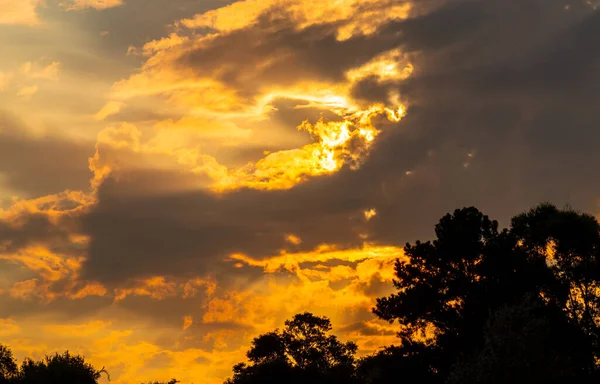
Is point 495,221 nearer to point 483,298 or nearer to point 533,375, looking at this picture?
point 483,298

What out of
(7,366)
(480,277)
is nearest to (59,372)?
(7,366)

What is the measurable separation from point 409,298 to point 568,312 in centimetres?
1829

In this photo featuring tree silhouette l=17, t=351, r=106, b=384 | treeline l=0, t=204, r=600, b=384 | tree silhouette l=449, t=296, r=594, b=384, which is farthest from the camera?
tree silhouette l=17, t=351, r=106, b=384

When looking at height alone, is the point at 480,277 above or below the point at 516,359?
above

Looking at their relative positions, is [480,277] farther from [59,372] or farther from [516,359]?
[59,372]

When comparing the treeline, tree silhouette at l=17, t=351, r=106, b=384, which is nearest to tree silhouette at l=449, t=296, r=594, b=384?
the treeline

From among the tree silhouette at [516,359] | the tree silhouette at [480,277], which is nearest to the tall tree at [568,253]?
the tree silhouette at [480,277]

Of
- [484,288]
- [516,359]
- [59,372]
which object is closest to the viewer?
[516,359]

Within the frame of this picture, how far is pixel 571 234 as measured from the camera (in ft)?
297

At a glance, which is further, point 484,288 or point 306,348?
point 306,348

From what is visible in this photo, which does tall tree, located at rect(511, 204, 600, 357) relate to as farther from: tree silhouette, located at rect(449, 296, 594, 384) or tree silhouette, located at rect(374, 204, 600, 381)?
tree silhouette, located at rect(449, 296, 594, 384)

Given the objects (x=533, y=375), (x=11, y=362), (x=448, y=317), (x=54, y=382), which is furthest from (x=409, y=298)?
(x=11, y=362)

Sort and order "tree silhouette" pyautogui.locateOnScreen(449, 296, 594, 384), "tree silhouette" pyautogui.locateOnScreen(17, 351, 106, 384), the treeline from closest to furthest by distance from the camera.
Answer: "tree silhouette" pyautogui.locateOnScreen(449, 296, 594, 384)
the treeline
"tree silhouette" pyautogui.locateOnScreen(17, 351, 106, 384)

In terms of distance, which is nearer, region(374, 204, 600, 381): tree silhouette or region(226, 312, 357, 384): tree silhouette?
region(374, 204, 600, 381): tree silhouette
